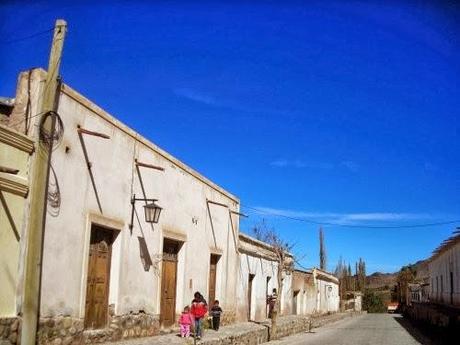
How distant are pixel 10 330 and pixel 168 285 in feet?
24.3

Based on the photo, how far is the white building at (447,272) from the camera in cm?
2466

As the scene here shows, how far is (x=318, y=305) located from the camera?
44844 mm

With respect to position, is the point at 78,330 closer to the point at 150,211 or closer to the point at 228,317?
the point at 150,211

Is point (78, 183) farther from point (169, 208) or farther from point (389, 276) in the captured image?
point (389, 276)

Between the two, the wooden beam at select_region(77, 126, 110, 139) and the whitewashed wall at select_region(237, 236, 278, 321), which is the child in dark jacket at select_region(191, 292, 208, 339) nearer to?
the wooden beam at select_region(77, 126, 110, 139)

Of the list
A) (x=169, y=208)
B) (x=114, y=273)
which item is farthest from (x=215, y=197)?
(x=114, y=273)

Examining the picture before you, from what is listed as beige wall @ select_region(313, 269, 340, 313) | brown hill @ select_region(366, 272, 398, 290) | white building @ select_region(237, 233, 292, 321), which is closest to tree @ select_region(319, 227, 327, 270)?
beige wall @ select_region(313, 269, 340, 313)

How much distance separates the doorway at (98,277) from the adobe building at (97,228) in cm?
2

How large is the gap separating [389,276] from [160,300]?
113 m

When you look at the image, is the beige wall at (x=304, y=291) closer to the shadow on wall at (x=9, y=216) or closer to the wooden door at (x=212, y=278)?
the wooden door at (x=212, y=278)

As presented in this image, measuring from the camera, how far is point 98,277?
41.0 feet

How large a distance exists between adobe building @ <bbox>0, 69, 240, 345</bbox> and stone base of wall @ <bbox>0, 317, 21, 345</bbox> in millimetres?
16

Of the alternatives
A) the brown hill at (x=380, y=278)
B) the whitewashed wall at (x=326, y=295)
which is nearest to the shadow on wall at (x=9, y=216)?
the whitewashed wall at (x=326, y=295)

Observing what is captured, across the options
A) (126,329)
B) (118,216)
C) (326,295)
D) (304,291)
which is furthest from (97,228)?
(326,295)
